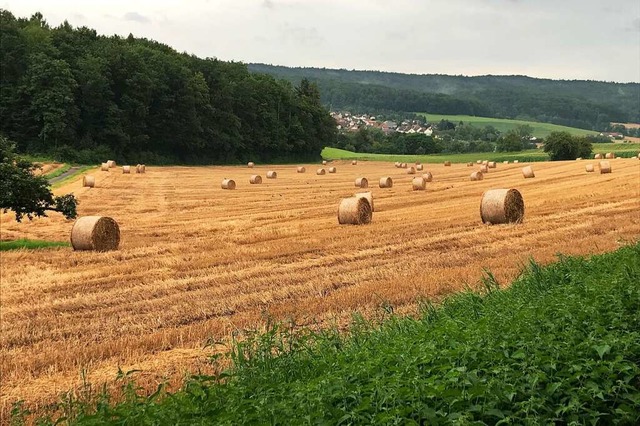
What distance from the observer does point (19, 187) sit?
60.0ft

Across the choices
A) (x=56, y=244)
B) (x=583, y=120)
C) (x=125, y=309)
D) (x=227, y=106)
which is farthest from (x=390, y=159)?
(x=583, y=120)

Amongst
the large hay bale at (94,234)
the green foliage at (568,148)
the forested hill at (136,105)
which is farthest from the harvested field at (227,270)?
the forested hill at (136,105)

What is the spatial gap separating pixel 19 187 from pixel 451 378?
1595cm

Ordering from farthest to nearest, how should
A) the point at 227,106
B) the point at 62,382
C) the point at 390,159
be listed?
the point at 390,159 → the point at 227,106 → the point at 62,382

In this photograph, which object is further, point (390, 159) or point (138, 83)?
point (390, 159)

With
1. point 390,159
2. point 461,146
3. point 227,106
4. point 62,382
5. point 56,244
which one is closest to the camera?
point 62,382

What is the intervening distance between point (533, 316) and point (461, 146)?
429 ft

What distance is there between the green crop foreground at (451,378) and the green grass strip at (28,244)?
44.0 feet

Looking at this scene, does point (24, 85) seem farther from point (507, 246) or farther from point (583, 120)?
point (583, 120)

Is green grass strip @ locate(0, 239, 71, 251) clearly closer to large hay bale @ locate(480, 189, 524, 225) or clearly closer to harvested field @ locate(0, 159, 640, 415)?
harvested field @ locate(0, 159, 640, 415)

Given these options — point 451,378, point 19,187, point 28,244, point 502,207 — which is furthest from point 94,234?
point 451,378

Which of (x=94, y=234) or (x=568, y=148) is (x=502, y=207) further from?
(x=568, y=148)

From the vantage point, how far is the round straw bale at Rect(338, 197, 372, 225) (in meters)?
22.2

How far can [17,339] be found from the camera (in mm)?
10125
